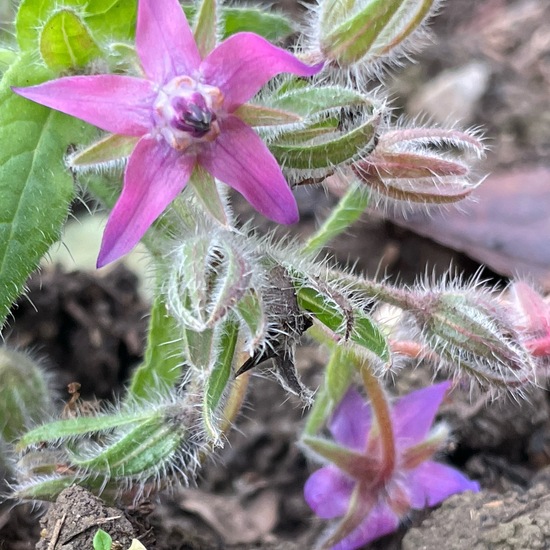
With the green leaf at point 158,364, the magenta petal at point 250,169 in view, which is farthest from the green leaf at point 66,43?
the green leaf at point 158,364

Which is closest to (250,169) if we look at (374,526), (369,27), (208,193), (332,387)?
Result: (208,193)

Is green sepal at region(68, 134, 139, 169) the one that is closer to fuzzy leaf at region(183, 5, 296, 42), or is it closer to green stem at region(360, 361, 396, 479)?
fuzzy leaf at region(183, 5, 296, 42)

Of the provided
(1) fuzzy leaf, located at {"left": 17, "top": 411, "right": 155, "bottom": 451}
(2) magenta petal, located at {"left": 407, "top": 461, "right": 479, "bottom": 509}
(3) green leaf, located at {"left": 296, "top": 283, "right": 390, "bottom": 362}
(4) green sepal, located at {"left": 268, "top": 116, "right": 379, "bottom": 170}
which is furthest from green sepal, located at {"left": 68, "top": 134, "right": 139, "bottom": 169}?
(2) magenta petal, located at {"left": 407, "top": 461, "right": 479, "bottom": 509}

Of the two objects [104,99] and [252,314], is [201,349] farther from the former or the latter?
[104,99]

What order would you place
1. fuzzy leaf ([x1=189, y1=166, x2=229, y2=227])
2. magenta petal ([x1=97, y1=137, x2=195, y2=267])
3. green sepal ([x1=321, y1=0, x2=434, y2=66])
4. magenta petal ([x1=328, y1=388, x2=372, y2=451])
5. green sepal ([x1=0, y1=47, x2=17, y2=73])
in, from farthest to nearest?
magenta petal ([x1=328, y1=388, x2=372, y2=451]) < green sepal ([x1=0, y1=47, x2=17, y2=73]) < green sepal ([x1=321, y1=0, x2=434, y2=66]) < fuzzy leaf ([x1=189, y1=166, x2=229, y2=227]) < magenta petal ([x1=97, y1=137, x2=195, y2=267])

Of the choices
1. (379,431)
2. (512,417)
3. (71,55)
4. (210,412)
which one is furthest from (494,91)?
(210,412)

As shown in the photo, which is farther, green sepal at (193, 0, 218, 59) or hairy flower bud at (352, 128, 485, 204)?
hairy flower bud at (352, 128, 485, 204)
